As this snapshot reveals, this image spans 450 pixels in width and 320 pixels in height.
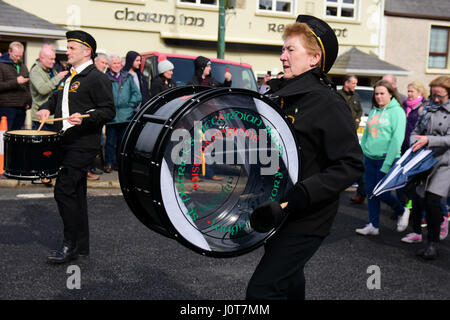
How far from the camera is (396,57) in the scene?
21.9 m

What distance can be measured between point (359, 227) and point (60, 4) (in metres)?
12.8

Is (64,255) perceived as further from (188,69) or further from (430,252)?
(188,69)

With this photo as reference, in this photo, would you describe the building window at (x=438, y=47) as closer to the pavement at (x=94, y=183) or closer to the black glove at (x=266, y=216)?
the pavement at (x=94, y=183)

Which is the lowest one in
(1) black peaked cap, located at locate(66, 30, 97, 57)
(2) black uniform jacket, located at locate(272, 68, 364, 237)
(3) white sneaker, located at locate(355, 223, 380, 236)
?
(3) white sneaker, located at locate(355, 223, 380, 236)

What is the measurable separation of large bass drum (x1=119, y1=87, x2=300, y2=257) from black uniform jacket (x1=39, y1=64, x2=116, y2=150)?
7.61 ft

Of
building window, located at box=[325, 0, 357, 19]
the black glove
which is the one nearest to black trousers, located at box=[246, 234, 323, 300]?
the black glove

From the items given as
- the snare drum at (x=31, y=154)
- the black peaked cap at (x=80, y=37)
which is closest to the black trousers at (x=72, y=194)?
the snare drum at (x=31, y=154)

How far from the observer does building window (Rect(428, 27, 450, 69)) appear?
75.0 ft

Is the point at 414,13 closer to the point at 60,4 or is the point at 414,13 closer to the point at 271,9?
the point at 271,9

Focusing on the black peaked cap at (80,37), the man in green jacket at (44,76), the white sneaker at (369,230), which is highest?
the black peaked cap at (80,37)

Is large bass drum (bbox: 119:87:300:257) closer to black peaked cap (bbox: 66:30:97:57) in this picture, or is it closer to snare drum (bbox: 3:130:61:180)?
snare drum (bbox: 3:130:61:180)

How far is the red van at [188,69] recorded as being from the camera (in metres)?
10.1

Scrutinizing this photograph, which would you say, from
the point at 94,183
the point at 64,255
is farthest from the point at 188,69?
the point at 64,255

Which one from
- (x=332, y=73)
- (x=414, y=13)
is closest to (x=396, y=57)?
(x=414, y=13)
